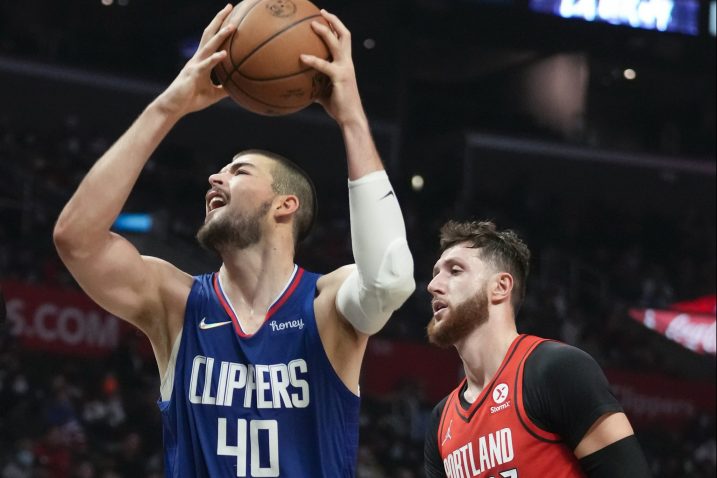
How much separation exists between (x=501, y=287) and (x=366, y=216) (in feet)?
4.09

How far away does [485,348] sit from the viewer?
3.88 m

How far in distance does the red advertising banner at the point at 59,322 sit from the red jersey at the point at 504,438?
929cm

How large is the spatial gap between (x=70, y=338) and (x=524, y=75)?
44.1 feet

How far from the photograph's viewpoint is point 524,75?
23.2 m

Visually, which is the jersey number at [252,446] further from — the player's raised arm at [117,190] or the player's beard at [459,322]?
the player's beard at [459,322]

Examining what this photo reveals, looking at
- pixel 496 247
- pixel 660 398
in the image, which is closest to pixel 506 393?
pixel 496 247

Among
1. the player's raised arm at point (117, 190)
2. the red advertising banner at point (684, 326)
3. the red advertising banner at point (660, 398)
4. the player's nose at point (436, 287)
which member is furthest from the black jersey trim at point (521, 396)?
the red advertising banner at point (684, 326)

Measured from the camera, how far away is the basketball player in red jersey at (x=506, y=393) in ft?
11.0

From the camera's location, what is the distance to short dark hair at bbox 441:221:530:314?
3992 mm

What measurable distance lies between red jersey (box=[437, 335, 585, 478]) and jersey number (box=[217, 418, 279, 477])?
0.87 meters

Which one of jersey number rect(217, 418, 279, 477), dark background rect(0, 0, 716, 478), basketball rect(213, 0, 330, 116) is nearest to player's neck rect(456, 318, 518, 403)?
jersey number rect(217, 418, 279, 477)

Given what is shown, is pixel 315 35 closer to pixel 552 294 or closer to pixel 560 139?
pixel 552 294

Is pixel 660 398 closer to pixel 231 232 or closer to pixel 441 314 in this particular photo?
pixel 441 314

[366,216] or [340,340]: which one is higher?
[366,216]
